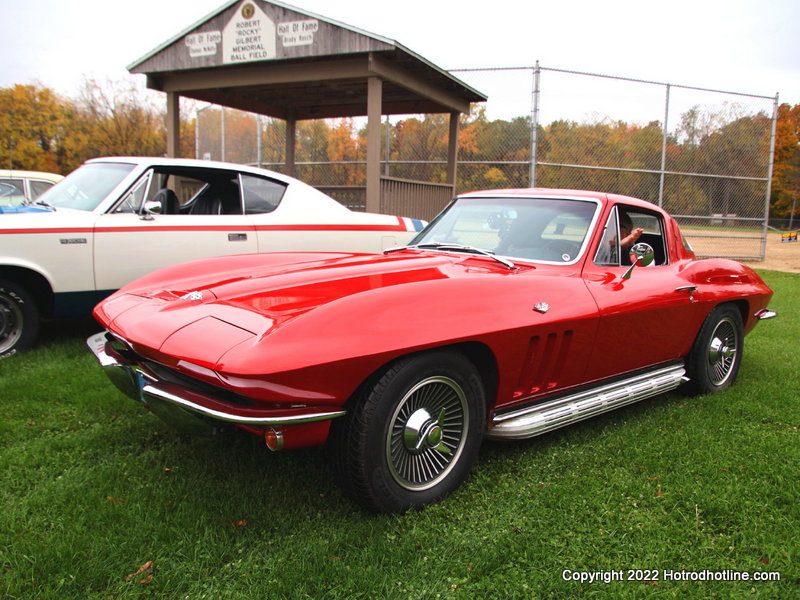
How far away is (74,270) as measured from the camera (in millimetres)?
4570

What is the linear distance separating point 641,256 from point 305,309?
6.61 ft

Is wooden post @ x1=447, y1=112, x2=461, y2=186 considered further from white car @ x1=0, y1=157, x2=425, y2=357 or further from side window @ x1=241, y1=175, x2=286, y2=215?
side window @ x1=241, y1=175, x2=286, y2=215

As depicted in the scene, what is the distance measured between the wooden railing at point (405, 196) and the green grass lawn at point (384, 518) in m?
5.90

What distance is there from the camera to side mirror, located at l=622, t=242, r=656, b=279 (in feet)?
10.7

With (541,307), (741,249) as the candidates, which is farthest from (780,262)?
(541,307)

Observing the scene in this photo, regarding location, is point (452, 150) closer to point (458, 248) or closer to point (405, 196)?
point (405, 196)

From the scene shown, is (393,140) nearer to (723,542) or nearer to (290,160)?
(290,160)

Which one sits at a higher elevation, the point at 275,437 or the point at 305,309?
the point at 305,309

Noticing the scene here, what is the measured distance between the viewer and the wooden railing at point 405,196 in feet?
28.9

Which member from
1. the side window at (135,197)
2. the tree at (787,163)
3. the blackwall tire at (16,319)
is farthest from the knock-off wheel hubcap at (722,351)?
the tree at (787,163)

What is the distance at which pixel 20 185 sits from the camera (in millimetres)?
8984

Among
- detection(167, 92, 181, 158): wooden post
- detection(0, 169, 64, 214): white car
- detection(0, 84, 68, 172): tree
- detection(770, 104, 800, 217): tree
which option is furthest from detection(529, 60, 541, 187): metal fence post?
detection(770, 104, 800, 217): tree

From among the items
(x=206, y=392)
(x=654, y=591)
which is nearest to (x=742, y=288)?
(x=654, y=591)

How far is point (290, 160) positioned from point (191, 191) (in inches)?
149
